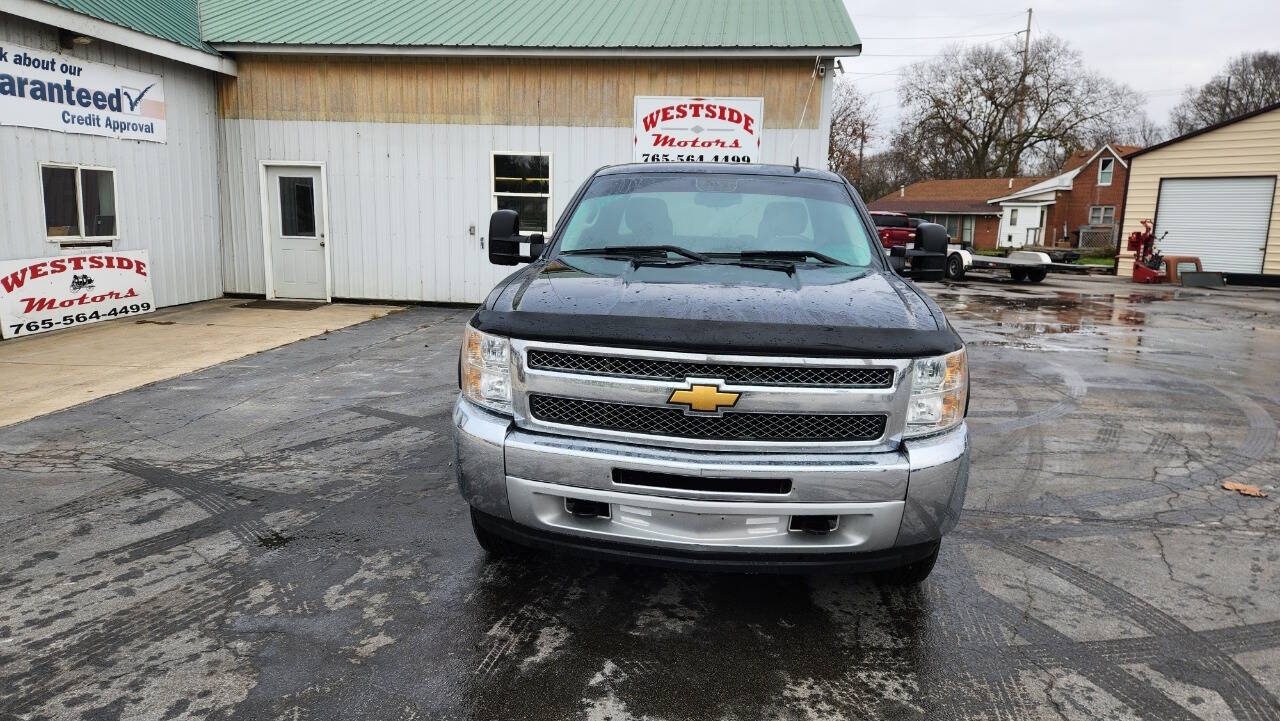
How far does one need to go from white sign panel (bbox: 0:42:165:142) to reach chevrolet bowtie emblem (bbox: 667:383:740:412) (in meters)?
10.3

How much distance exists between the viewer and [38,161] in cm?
988

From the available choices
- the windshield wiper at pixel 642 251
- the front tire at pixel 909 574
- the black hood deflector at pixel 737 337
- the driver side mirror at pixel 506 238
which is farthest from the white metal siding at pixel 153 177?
the front tire at pixel 909 574

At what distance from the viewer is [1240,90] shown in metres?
60.1

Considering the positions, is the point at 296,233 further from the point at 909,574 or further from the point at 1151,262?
the point at 1151,262

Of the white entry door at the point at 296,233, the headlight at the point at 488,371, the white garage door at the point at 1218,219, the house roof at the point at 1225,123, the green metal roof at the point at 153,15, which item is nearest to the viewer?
the headlight at the point at 488,371

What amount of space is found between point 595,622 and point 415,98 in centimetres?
1195

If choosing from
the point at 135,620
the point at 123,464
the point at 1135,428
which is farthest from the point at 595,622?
the point at 1135,428

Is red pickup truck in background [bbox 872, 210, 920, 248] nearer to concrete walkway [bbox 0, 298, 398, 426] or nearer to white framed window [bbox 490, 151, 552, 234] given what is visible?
white framed window [bbox 490, 151, 552, 234]

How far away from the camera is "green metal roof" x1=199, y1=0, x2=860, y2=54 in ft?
42.0

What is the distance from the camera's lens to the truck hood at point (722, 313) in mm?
2838

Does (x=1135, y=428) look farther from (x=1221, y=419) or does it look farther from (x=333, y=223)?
(x=333, y=223)

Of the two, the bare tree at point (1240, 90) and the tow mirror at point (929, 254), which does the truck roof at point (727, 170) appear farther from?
the bare tree at point (1240, 90)

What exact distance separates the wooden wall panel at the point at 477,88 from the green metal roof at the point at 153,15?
3.08 feet

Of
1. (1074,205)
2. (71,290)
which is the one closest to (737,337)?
(71,290)
